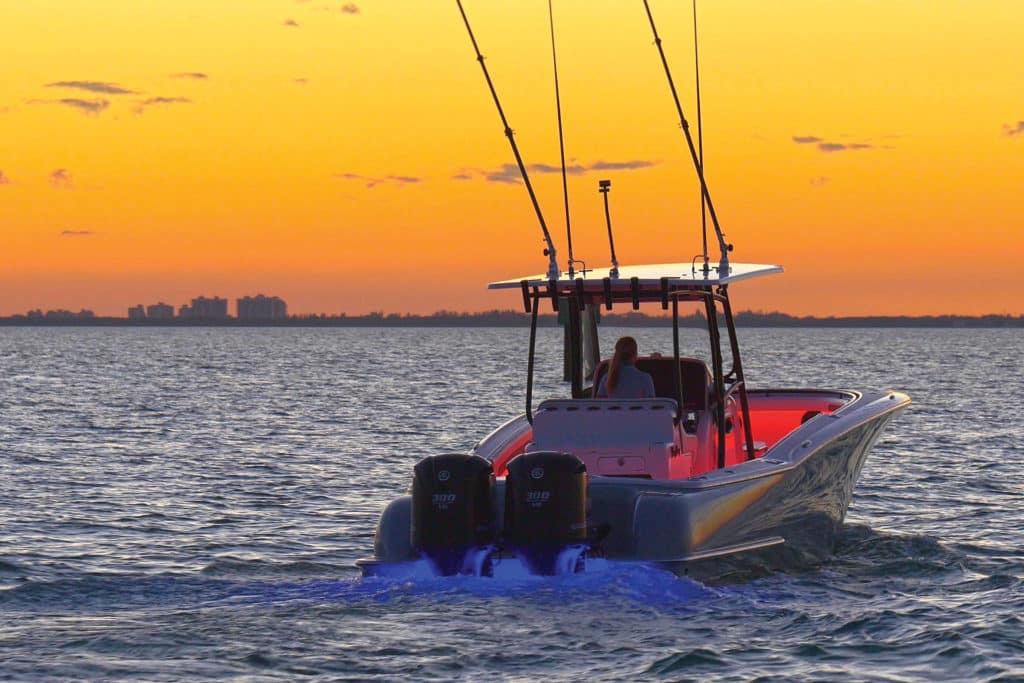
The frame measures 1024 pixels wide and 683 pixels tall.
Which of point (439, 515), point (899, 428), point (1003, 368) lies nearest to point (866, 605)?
point (439, 515)

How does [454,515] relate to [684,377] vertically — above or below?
below

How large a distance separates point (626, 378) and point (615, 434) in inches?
32.4

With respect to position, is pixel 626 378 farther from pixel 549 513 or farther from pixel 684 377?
pixel 549 513

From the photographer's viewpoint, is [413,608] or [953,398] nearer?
[413,608]

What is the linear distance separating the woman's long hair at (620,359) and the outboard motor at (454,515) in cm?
203

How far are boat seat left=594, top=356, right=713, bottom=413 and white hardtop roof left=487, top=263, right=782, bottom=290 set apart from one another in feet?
2.47

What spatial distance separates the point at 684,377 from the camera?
44.2ft

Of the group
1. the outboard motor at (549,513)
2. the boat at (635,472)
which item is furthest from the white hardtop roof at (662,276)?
the outboard motor at (549,513)

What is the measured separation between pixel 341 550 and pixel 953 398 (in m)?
33.5

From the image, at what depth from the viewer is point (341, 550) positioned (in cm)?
1534

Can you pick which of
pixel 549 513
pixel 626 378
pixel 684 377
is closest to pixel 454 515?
pixel 549 513

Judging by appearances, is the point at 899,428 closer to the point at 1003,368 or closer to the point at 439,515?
the point at 439,515

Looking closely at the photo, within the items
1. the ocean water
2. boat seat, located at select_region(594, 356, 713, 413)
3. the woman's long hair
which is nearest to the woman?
the woman's long hair

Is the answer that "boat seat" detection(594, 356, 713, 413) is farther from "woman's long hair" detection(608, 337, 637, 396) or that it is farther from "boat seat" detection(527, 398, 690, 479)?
"boat seat" detection(527, 398, 690, 479)
